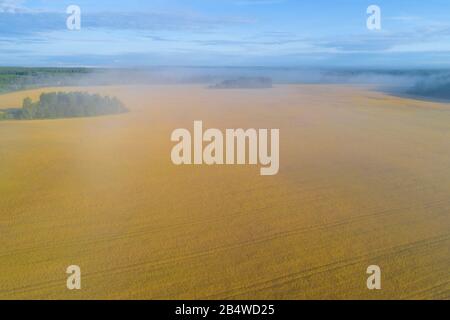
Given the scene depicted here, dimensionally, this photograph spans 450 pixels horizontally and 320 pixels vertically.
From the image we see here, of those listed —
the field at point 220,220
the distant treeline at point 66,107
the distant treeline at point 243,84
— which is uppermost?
the distant treeline at point 243,84

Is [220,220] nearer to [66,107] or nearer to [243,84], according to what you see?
[66,107]

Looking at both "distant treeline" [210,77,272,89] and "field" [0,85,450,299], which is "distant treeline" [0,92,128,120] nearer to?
"field" [0,85,450,299]

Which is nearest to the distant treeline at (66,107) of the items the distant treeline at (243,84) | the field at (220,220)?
the field at (220,220)

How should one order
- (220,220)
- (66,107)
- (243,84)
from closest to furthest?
(220,220) → (66,107) → (243,84)

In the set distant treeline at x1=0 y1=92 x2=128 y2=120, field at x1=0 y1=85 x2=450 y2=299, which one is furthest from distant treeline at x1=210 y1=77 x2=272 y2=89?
field at x1=0 y1=85 x2=450 y2=299

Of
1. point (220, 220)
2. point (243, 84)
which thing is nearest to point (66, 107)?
point (220, 220)

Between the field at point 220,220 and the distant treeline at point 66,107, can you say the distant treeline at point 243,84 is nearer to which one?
the distant treeline at point 66,107
